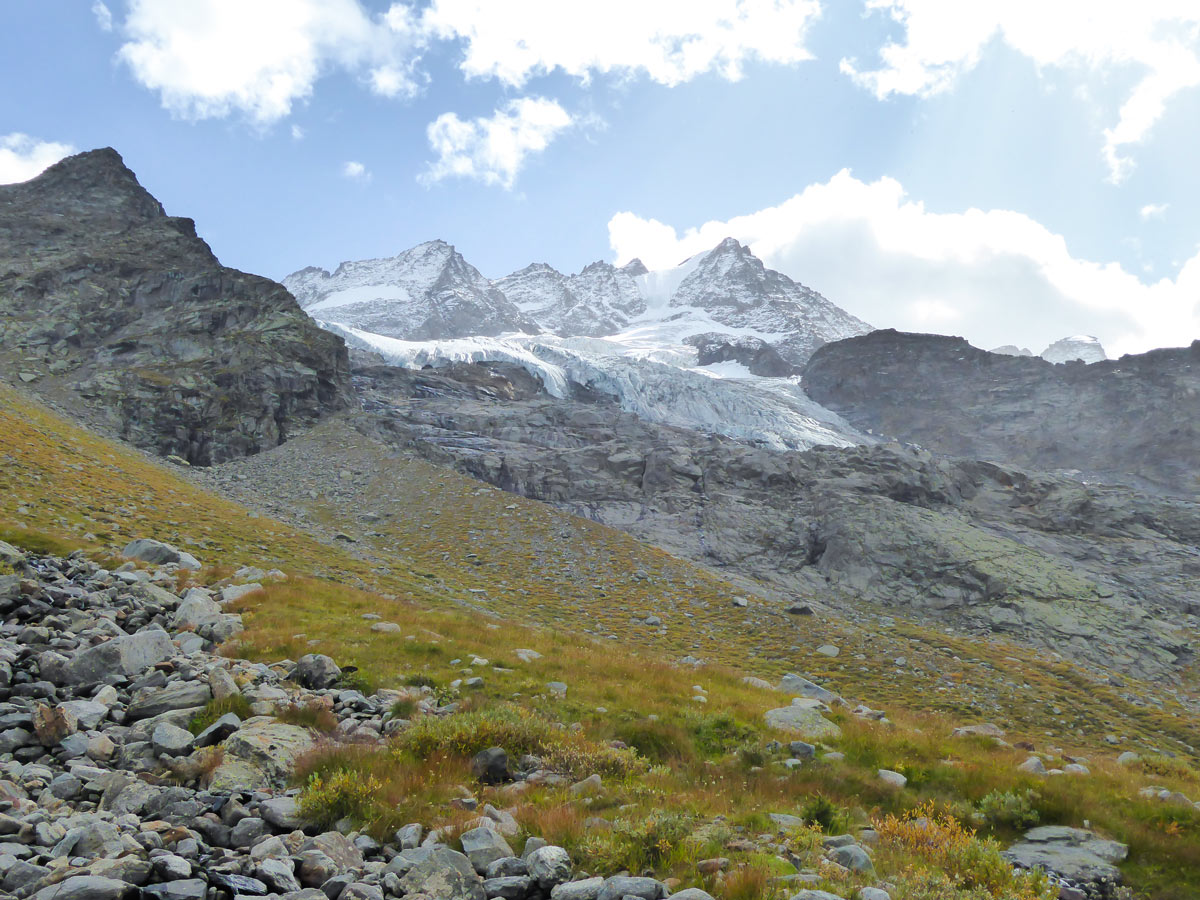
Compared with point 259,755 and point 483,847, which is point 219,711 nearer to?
point 259,755

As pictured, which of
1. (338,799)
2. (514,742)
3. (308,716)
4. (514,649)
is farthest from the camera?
(514,649)

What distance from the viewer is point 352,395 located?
77.2 metres

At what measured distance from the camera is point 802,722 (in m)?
12.6

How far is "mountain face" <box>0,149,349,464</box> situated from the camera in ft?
193

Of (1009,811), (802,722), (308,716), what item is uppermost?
(1009,811)

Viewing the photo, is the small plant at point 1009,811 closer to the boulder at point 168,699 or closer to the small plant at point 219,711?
the small plant at point 219,711

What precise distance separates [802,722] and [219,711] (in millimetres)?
9977

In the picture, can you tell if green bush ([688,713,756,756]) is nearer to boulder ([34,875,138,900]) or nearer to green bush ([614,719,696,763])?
green bush ([614,719,696,763])

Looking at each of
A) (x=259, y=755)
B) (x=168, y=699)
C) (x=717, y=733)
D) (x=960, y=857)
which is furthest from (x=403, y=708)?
(x=960, y=857)

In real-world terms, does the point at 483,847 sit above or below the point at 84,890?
below

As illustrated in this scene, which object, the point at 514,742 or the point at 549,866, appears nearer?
the point at 549,866

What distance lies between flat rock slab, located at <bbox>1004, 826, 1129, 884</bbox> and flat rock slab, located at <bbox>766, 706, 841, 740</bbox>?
3480 millimetres

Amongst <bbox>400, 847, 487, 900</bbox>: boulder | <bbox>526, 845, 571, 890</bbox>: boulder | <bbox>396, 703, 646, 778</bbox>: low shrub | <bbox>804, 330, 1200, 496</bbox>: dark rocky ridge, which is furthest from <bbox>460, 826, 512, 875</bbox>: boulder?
<bbox>804, 330, 1200, 496</bbox>: dark rocky ridge

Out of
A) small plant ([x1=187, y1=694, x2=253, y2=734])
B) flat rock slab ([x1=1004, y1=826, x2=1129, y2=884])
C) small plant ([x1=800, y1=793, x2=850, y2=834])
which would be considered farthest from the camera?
small plant ([x1=187, y1=694, x2=253, y2=734])
